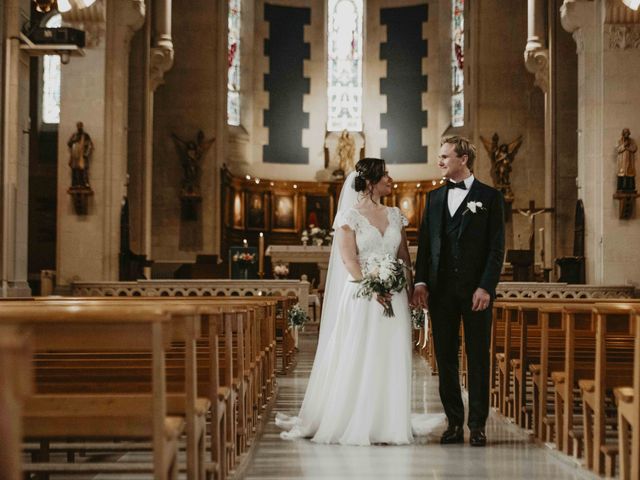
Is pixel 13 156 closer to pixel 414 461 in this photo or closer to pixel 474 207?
pixel 474 207

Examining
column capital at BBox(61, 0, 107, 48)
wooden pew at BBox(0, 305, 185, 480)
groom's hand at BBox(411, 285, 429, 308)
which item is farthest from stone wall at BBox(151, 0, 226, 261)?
wooden pew at BBox(0, 305, 185, 480)

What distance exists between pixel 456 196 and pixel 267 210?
1976 centimetres

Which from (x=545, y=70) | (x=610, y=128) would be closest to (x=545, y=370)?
(x=610, y=128)

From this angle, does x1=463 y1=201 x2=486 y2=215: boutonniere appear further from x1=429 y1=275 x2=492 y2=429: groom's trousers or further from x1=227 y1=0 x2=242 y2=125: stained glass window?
x1=227 y1=0 x2=242 y2=125: stained glass window

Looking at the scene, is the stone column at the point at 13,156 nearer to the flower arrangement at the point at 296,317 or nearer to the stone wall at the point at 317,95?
the flower arrangement at the point at 296,317

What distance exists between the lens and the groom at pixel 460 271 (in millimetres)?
5863

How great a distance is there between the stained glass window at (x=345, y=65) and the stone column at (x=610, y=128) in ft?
42.2

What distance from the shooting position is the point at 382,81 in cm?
2752

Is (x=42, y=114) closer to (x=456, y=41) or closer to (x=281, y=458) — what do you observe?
(x=456, y=41)

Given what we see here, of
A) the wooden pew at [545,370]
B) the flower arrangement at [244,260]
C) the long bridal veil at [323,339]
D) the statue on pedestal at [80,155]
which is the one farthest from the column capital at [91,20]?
the wooden pew at [545,370]

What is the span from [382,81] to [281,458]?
2280 cm

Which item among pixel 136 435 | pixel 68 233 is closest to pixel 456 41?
pixel 68 233

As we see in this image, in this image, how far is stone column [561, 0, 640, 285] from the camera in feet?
48.9

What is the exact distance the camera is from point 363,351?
6184mm
